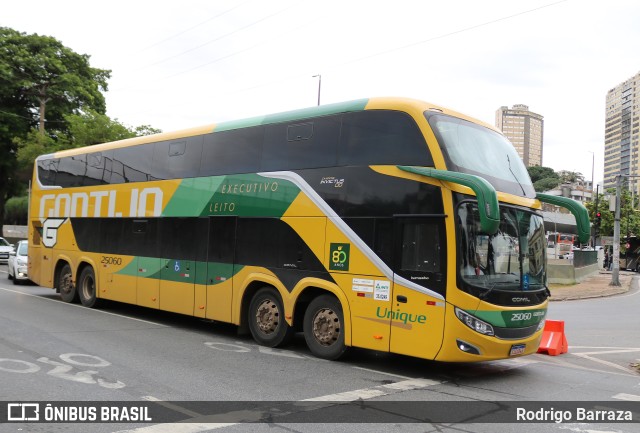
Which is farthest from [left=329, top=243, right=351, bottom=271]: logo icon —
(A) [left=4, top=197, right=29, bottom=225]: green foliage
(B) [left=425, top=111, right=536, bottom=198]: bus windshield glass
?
Result: (A) [left=4, top=197, right=29, bottom=225]: green foliage

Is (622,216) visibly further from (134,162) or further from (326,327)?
(326,327)

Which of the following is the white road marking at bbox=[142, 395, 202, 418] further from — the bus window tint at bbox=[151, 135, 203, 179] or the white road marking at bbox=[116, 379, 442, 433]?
the bus window tint at bbox=[151, 135, 203, 179]

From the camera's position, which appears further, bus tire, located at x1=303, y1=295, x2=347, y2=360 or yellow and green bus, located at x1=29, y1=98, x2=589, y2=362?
bus tire, located at x1=303, y1=295, x2=347, y2=360

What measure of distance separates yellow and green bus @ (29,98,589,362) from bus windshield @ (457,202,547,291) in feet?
0.07

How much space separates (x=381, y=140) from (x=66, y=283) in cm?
1134

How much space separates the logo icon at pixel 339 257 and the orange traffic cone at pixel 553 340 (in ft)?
14.1

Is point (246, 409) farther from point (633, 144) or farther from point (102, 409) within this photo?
point (633, 144)

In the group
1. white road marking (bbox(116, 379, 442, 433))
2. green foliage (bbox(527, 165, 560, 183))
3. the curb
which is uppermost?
green foliage (bbox(527, 165, 560, 183))

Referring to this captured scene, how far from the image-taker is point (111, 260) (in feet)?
47.4

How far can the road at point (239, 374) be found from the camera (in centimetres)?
613

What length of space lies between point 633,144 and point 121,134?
158 meters

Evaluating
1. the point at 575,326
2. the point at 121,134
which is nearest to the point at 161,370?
the point at 575,326

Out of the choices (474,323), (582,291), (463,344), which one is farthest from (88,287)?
(582,291)

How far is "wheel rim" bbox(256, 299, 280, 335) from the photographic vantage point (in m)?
10.3
